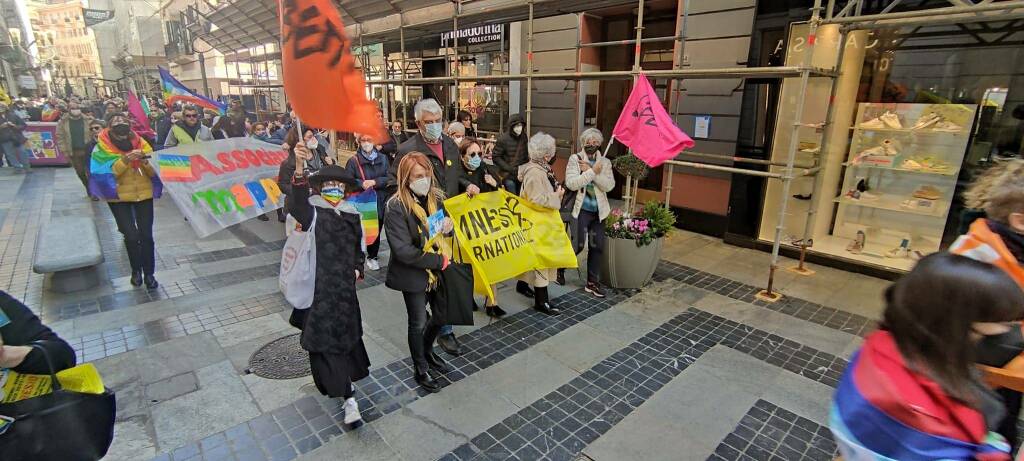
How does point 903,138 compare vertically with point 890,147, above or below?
above

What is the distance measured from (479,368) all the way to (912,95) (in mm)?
6621

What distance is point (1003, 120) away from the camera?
5824 millimetres

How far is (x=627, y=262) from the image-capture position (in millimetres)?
5918

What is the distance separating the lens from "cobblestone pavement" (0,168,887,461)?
334 cm

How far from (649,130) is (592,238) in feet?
4.79

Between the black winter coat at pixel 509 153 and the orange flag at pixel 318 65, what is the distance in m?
3.59

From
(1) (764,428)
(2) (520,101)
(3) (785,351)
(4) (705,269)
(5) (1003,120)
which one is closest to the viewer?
(1) (764,428)

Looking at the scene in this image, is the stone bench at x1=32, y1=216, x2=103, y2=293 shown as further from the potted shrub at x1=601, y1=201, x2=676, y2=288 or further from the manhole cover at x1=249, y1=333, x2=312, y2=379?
the potted shrub at x1=601, y1=201, x2=676, y2=288

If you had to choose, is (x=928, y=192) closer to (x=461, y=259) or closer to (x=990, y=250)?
(x=990, y=250)

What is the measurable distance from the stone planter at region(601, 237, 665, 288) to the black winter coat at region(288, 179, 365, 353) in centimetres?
345

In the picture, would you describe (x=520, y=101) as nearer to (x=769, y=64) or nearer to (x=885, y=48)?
(x=769, y=64)

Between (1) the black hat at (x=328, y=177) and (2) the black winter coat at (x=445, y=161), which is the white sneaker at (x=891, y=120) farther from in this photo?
(1) the black hat at (x=328, y=177)

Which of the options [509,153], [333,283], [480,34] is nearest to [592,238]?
[509,153]

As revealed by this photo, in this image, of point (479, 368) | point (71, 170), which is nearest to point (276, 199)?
point (479, 368)
